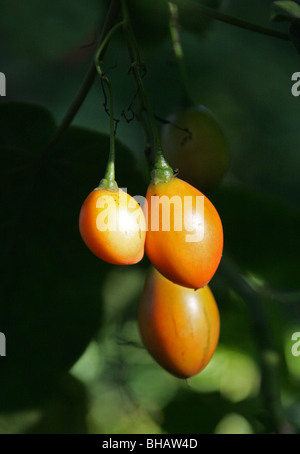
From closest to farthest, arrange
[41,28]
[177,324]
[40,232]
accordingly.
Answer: [177,324] → [40,232] → [41,28]

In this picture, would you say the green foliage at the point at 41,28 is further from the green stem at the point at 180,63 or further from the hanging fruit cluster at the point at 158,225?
the hanging fruit cluster at the point at 158,225

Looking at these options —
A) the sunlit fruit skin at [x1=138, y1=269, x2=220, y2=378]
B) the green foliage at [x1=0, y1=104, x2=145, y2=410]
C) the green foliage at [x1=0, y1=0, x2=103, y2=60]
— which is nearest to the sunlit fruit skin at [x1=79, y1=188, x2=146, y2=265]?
the sunlit fruit skin at [x1=138, y1=269, x2=220, y2=378]

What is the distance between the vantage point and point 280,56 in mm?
861

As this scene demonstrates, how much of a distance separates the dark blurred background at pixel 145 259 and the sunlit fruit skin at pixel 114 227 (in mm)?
224

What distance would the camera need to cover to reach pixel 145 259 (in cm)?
69

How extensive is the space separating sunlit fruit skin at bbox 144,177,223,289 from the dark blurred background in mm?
229

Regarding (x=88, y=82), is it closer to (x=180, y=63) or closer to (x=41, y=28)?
(x=180, y=63)

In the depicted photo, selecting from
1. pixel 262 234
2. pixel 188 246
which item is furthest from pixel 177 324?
pixel 262 234

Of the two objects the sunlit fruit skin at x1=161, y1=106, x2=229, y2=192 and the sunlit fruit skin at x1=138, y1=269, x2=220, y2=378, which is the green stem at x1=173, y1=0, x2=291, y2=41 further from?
the sunlit fruit skin at x1=138, y1=269, x2=220, y2=378

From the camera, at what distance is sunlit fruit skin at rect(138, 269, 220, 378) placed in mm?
525

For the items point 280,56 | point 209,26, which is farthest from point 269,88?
point 209,26

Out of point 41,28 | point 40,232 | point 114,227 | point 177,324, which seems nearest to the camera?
point 114,227

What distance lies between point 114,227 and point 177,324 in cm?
15

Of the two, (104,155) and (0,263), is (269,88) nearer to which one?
(104,155)
